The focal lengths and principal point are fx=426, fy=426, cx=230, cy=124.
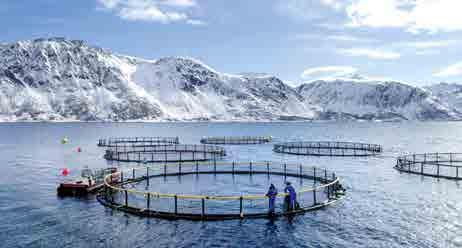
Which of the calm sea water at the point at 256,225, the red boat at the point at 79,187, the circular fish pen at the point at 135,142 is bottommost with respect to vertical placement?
the calm sea water at the point at 256,225

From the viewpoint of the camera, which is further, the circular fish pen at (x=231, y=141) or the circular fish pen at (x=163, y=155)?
the circular fish pen at (x=231, y=141)

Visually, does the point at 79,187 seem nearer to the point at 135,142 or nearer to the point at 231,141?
the point at 135,142

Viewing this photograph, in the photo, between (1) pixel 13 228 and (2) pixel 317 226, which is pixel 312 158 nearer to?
(2) pixel 317 226

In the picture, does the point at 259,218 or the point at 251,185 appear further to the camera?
the point at 251,185

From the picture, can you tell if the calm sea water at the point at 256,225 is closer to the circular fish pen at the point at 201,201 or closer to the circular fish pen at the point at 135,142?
the circular fish pen at the point at 201,201

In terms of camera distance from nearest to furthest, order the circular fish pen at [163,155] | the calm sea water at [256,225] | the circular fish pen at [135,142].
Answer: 1. the calm sea water at [256,225]
2. the circular fish pen at [163,155]
3. the circular fish pen at [135,142]

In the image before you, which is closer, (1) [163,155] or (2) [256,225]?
(2) [256,225]

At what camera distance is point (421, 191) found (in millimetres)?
59969

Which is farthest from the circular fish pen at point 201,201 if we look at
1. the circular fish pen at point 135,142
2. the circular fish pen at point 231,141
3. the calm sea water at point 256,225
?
the circular fish pen at point 231,141

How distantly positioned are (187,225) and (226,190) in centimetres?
1897

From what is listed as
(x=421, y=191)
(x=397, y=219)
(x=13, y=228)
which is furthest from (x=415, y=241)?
(x=13, y=228)

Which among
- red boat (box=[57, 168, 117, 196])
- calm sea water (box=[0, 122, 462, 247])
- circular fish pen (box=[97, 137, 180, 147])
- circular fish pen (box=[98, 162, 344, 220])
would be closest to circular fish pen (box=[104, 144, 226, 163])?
circular fish pen (box=[97, 137, 180, 147])

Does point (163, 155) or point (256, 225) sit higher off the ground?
point (163, 155)

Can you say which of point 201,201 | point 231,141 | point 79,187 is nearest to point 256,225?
point 201,201
